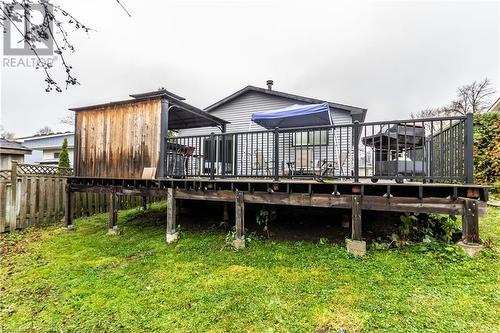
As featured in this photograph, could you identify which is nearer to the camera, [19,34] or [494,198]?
[19,34]

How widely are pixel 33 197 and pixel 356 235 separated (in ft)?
28.2

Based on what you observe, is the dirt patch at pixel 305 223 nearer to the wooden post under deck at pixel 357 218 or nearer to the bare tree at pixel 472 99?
the wooden post under deck at pixel 357 218

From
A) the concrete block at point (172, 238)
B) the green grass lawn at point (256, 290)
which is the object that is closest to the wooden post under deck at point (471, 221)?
the green grass lawn at point (256, 290)

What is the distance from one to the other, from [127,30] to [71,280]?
4.04 m

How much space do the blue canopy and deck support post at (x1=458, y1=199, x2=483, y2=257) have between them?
3441 mm

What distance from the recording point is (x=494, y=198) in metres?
7.52

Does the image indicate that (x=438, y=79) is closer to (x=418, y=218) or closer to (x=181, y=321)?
(x=418, y=218)

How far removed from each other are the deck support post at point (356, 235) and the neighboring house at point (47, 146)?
21.5 m

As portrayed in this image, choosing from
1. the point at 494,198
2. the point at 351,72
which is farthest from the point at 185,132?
the point at 351,72

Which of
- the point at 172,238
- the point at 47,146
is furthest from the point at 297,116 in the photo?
the point at 47,146

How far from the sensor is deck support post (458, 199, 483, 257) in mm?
3422

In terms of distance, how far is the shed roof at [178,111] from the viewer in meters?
6.08

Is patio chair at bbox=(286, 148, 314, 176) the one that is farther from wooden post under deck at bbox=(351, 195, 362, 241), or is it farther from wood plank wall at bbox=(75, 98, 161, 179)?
wood plank wall at bbox=(75, 98, 161, 179)

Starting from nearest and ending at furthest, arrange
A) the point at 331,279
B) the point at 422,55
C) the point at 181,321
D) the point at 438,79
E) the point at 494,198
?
1. the point at 181,321
2. the point at 331,279
3. the point at 494,198
4. the point at 422,55
5. the point at 438,79
